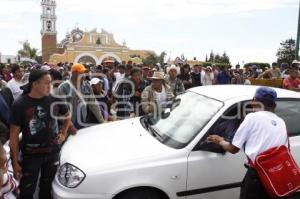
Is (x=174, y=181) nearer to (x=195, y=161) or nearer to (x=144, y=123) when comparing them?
(x=195, y=161)

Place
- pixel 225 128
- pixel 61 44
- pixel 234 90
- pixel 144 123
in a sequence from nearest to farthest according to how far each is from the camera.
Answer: pixel 225 128
pixel 234 90
pixel 144 123
pixel 61 44

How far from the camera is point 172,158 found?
3699 mm

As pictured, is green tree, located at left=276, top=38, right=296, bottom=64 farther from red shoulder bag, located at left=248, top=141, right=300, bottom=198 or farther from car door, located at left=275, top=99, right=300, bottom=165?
red shoulder bag, located at left=248, top=141, right=300, bottom=198

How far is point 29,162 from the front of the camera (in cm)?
387

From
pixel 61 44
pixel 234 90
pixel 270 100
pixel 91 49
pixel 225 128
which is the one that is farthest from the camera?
pixel 61 44

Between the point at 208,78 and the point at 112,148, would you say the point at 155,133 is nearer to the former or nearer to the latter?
the point at 112,148

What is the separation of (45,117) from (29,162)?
506 millimetres

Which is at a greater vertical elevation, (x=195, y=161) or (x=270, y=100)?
(x=270, y=100)

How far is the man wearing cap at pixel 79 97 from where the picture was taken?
5230mm

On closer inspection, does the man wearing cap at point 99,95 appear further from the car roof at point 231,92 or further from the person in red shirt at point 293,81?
the person in red shirt at point 293,81

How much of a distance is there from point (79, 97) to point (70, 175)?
1.93 metres

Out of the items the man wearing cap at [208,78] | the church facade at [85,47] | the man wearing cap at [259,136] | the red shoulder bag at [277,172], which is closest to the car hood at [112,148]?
the man wearing cap at [259,136]

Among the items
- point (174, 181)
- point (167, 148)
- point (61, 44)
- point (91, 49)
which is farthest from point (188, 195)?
point (61, 44)

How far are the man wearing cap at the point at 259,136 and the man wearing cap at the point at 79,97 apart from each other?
8.95 ft
